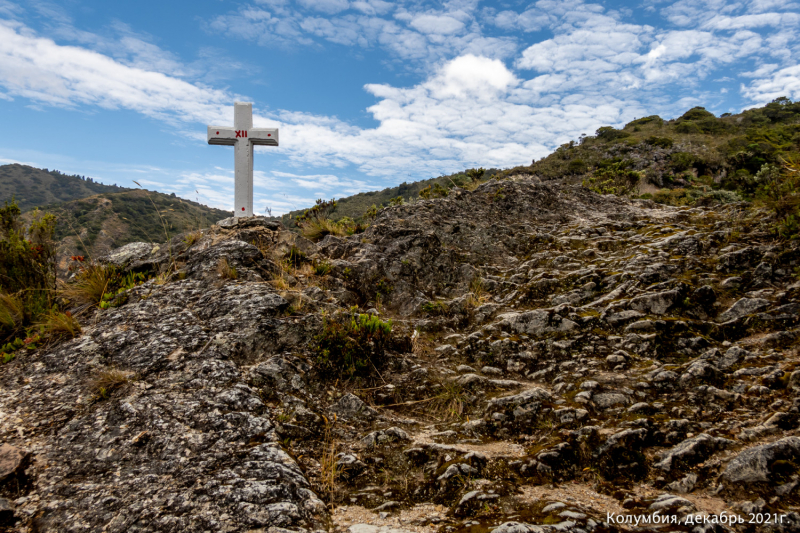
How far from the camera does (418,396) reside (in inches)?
201

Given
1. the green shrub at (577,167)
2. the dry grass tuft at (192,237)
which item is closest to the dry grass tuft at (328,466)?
the dry grass tuft at (192,237)

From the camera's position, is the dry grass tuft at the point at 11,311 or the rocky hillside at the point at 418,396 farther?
the dry grass tuft at the point at 11,311

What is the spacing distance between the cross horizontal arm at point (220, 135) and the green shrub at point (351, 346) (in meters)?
6.25

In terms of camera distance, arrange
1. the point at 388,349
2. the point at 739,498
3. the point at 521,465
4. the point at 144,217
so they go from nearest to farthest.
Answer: the point at 739,498 < the point at 521,465 < the point at 388,349 < the point at 144,217

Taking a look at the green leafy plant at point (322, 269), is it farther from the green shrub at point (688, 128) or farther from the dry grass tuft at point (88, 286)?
the green shrub at point (688, 128)

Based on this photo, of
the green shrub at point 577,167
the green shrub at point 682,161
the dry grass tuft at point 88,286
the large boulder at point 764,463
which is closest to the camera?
the large boulder at point 764,463

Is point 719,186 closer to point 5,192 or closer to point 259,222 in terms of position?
point 259,222

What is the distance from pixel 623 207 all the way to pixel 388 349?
33.5 ft

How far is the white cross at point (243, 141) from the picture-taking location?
909cm

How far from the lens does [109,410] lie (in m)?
4.14

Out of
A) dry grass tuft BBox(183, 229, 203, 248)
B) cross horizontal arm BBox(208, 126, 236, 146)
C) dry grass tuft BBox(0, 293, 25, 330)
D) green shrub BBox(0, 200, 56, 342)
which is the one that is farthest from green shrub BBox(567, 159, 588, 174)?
dry grass tuft BBox(0, 293, 25, 330)

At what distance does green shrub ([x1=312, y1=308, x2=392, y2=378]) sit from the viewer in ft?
17.1

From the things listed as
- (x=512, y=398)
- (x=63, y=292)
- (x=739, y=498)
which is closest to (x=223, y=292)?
(x=63, y=292)

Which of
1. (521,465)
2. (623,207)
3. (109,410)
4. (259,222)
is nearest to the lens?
(521,465)
